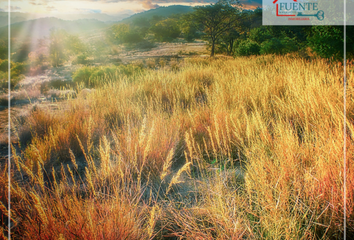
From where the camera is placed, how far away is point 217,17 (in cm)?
2208

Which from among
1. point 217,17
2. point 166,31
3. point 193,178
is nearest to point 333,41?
point 193,178

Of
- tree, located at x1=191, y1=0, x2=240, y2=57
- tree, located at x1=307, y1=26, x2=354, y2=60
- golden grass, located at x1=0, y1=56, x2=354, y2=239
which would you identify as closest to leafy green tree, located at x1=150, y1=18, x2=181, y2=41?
tree, located at x1=191, y1=0, x2=240, y2=57

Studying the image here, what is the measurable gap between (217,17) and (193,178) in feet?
79.4

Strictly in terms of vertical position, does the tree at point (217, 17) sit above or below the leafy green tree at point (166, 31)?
below

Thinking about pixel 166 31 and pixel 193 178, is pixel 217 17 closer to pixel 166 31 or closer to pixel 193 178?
pixel 166 31

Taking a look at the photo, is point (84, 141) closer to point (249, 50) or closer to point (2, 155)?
point (2, 155)

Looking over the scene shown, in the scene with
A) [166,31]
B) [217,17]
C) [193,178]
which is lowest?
[193,178]

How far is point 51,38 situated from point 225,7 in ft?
69.7

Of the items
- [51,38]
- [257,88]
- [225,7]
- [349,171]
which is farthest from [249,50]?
[51,38]

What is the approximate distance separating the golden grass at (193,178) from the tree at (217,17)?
68.0 feet

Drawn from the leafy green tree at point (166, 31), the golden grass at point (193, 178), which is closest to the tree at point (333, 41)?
the golden grass at point (193, 178)

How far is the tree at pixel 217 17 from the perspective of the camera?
21737 millimetres

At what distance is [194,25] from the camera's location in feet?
76.1

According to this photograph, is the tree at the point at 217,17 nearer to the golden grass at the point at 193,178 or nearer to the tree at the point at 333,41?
the tree at the point at 333,41
